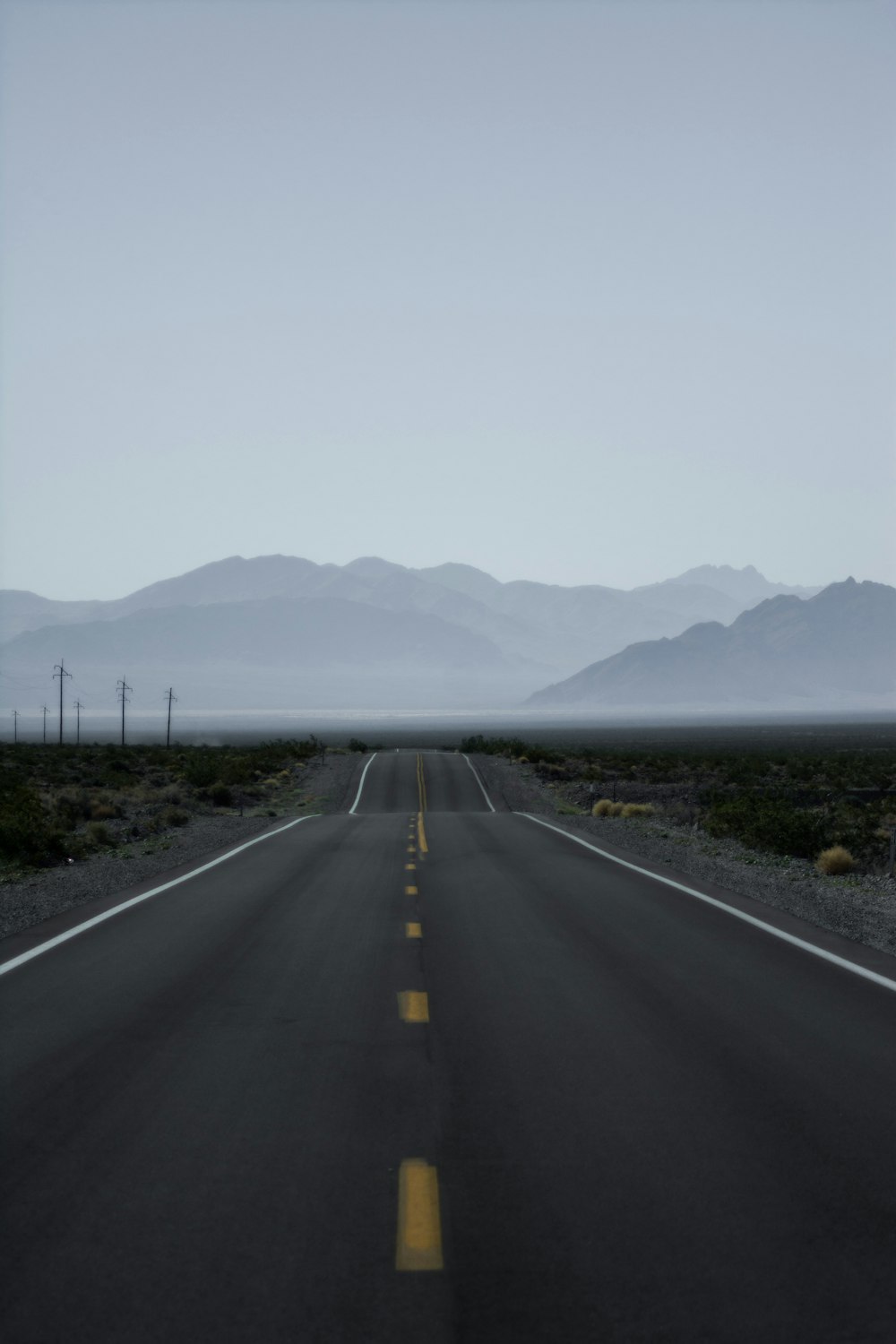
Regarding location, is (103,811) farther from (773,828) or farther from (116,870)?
(773,828)

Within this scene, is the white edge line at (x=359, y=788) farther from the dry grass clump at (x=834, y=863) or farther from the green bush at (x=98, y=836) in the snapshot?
the dry grass clump at (x=834, y=863)

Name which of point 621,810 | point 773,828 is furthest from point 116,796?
point 773,828

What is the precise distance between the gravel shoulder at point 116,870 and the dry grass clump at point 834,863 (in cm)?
1087

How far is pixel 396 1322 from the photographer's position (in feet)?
13.1

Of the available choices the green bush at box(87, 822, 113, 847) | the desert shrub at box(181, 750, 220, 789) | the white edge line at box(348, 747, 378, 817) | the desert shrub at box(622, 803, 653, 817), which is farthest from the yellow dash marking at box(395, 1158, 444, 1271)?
the desert shrub at box(181, 750, 220, 789)

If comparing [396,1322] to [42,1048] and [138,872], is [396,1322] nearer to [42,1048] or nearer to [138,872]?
[42,1048]

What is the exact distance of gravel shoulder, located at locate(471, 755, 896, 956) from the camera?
529 inches

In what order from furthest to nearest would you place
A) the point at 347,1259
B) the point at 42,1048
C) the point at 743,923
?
the point at 743,923 → the point at 42,1048 → the point at 347,1259

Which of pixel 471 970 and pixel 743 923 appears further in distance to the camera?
pixel 743 923

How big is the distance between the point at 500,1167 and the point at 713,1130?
120 centimetres

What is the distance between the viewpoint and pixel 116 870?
61.8 feet

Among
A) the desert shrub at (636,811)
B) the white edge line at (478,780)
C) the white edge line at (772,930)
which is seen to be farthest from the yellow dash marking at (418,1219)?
the white edge line at (478,780)

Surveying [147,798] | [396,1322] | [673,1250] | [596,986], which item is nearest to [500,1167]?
[673,1250]

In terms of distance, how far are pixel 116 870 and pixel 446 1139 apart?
1415 cm
